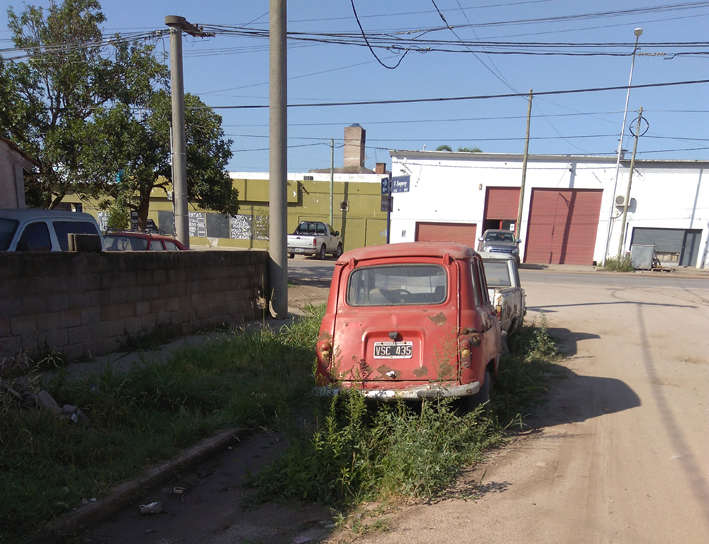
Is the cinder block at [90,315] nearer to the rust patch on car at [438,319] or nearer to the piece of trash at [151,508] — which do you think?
the piece of trash at [151,508]

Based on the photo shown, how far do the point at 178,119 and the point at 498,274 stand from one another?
759cm

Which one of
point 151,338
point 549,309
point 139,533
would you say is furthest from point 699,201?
point 139,533

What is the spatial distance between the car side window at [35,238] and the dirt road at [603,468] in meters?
6.44

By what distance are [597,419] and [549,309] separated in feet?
25.6

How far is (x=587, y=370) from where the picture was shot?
286 inches

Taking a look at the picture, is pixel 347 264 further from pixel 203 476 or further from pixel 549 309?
pixel 549 309

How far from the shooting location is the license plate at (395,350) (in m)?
4.62

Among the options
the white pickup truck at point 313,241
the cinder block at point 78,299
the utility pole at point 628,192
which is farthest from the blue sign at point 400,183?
the cinder block at point 78,299

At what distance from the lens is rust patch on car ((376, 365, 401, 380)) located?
4.56 m

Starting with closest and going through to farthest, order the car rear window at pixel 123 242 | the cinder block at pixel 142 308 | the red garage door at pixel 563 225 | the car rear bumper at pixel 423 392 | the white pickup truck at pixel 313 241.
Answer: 1. the car rear bumper at pixel 423 392
2. the cinder block at pixel 142 308
3. the car rear window at pixel 123 242
4. the white pickup truck at pixel 313 241
5. the red garage door at pixel 563 225

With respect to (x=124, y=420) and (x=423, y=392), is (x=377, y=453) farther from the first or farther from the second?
(x=124, y=420)

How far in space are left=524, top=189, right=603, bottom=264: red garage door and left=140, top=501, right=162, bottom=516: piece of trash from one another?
3064cm

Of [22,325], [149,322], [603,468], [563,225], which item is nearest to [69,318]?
[22,325]

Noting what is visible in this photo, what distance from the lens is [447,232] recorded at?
3256cm
